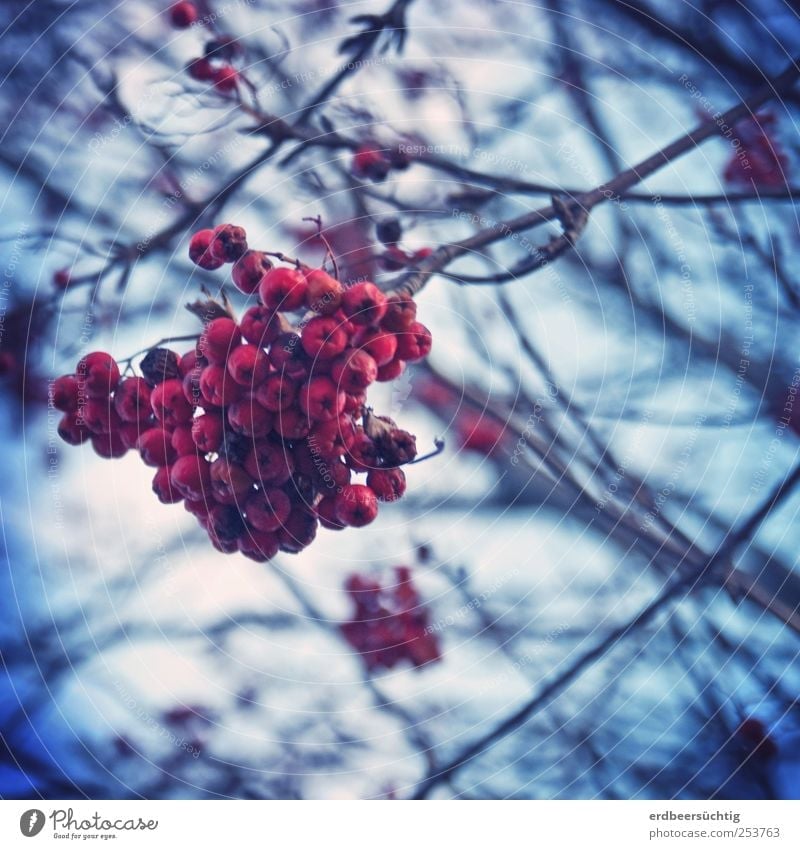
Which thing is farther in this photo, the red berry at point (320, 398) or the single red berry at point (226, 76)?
the single red berry at point (226, 76)

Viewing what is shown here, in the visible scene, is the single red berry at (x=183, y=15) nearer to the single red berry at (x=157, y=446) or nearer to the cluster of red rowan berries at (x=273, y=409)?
the cluster of red rowan berries at (x=273, y=409)

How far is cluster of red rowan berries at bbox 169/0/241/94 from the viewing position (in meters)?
0.55

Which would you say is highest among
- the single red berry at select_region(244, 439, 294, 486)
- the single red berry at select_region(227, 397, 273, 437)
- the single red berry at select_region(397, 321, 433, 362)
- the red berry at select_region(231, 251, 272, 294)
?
the red berry at select_region(231, 251, 272, 294)

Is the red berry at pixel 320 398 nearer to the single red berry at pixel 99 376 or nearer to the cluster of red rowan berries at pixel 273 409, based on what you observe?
the cluster of red rowan berries at pixel 273 409

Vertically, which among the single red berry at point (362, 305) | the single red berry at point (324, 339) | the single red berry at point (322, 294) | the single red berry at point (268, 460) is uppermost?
the single red berry at point (322, 294)

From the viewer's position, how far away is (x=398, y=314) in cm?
46

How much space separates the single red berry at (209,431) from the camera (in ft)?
1.49

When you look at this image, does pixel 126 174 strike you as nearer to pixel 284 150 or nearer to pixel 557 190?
pixel 284 150

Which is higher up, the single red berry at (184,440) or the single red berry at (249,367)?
the single red berry at (249,367)

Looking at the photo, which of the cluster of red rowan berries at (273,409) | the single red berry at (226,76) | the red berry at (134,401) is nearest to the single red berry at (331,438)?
the cluster of red rowan berries at (273,409)
